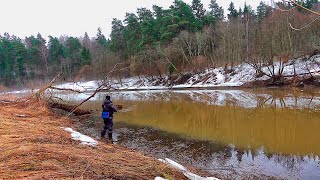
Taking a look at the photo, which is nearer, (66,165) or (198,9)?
(66,165)

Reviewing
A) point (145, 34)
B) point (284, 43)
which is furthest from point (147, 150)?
point (145, 34)

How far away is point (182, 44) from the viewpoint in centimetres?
5094

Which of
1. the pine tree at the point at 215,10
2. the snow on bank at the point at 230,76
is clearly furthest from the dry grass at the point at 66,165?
the pine tree at the point at 215,10

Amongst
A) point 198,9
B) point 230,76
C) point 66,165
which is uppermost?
point 198,9

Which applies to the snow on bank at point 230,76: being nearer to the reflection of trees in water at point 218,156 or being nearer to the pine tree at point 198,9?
the pine tree at point 198,9

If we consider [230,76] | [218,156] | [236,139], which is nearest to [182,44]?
[230,76]

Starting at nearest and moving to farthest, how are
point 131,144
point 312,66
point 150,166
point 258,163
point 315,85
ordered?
point 150,166
point 258,163
point 131,144
point 315,85
point 312,66

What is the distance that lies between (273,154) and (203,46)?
135 ft

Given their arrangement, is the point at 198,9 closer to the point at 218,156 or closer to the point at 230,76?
the point at 230,76

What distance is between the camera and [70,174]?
4.43 m

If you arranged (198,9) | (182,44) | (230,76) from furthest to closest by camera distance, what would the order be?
(198,9), (182,44), (230,76)

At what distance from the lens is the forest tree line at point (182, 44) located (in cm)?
3519

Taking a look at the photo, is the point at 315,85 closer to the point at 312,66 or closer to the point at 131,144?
the point at 312,66

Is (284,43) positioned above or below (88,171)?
above
